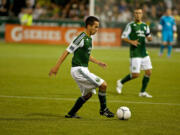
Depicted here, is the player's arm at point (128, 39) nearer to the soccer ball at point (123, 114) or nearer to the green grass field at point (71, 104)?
the green grass field at point (71, 104)

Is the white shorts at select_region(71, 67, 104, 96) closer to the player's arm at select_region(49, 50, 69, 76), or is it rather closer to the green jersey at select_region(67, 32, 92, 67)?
the green jersey at select_region(67, 32, 92, 67)

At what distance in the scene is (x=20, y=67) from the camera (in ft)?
59.8

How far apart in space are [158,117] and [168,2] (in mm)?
23687

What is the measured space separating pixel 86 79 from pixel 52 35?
2389 centimetres

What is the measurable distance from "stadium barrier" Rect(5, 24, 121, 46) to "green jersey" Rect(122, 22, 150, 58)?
18511 mm

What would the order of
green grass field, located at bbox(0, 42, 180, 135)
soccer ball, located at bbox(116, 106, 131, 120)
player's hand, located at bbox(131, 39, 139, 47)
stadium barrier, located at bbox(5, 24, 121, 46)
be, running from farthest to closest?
stadium barrier, located at bbox(5, 24, 121, 46)
player's hand, located at bbox(131, 39, 139, 47)
soccer ball, located at bbox(116, 106, 131, 120)
green grass field, located at bbox(0, 42, 180, 135)

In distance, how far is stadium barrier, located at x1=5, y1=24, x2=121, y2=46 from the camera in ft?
101

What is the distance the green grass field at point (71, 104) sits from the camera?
7.46 m

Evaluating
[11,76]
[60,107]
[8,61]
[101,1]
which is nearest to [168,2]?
[101,1]

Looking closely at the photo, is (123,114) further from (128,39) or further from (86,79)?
(128,39)

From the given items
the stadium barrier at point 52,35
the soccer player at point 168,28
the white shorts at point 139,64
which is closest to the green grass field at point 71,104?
the white shorts at point 139,64

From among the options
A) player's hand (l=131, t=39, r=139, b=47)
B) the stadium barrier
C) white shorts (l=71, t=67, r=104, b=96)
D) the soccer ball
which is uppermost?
player's hand (l=131, t=39, r=139, b=47)

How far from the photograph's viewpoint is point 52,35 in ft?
105

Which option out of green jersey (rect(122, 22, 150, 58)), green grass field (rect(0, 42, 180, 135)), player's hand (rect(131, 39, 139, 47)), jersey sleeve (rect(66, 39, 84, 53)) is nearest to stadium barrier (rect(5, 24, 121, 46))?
green grass field (rect(0, 42, 180, 135))
